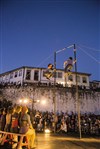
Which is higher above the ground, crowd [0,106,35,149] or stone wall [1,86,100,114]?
stone wall [1,86,100,114]

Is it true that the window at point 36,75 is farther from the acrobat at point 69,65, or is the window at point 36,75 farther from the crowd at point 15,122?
the crowd at point 15,122

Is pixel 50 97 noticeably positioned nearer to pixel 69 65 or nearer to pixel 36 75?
pixel 36 75

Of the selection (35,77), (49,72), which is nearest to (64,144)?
(49,72)

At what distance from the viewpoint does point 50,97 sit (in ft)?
96.2

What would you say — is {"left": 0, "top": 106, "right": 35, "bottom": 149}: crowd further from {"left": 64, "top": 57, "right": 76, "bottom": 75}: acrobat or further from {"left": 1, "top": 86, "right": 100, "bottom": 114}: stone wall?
{"left": 1, "top": 86, "right": 100, "bottom": 114}: stone wall

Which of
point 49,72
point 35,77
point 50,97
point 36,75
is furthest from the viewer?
point 36,75

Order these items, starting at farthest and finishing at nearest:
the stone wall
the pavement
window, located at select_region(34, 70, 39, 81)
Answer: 1. window, located at select_region(34, 70, 39, 81)
2. the stone wall
3. the pavement

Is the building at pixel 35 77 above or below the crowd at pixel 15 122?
above

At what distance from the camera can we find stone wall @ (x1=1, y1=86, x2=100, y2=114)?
2875cm

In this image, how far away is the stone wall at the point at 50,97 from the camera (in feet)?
94.3

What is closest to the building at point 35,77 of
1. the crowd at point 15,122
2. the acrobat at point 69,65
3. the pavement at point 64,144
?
the acrobat at point 69,65

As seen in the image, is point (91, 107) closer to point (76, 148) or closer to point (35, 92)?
point (35, 92)

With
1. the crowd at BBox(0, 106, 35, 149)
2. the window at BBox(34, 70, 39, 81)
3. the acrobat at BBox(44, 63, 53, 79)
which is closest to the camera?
the crowd at BBox(0, 106, 35, 149)

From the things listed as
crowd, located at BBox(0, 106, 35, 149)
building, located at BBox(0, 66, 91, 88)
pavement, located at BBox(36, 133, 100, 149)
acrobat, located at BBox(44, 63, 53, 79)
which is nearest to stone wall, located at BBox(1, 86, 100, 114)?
building, located at BBox(0, 66, 91, 88)
